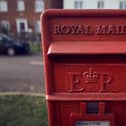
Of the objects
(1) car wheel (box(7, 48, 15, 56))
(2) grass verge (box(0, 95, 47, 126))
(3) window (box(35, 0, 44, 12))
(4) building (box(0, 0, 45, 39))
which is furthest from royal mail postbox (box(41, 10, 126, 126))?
(3) window (box(35, 0, 44, 12))

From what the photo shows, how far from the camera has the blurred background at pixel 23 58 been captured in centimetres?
550

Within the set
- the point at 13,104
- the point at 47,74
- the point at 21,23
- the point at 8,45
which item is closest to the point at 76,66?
the point at 47,74

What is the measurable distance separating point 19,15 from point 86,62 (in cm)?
4036

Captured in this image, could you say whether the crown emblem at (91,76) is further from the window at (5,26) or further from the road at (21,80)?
the window at (5,26)

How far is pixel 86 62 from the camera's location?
3.19 m

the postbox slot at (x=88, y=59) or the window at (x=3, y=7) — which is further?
the window at (x=3, y=7)

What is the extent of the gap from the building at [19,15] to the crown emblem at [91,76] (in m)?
38.6

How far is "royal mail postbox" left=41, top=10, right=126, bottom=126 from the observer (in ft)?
10.2

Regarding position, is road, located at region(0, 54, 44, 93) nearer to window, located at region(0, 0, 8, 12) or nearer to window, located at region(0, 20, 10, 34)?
window, located at region(0, 20, 10, 34)

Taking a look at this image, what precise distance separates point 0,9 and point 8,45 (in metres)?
20.1

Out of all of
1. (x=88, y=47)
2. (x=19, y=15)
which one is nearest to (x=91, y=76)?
(x=88, y=47)

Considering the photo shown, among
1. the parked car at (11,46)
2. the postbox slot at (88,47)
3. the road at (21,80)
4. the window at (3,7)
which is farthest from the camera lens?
the window at (3,7)

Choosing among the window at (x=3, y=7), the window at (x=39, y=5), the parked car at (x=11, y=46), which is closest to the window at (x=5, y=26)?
the window at (x=3, y=7)

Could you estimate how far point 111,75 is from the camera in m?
3.20
